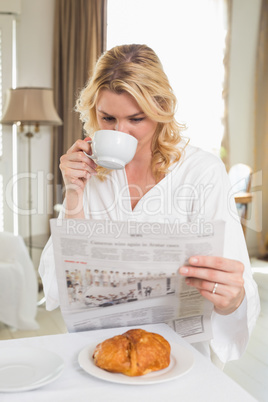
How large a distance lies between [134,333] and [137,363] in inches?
3.0

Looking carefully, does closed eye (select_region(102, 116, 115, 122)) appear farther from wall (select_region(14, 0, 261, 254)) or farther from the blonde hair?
wall (select_region(14, 0, 261, 254))

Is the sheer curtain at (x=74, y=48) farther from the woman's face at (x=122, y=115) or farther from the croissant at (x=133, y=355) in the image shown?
the croissant at (x=133, y=355)

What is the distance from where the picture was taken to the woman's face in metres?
1.23

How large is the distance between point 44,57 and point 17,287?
80.3 inches

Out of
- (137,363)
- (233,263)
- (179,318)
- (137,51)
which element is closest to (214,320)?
(179,318)

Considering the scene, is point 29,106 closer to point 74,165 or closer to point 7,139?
point 7,139

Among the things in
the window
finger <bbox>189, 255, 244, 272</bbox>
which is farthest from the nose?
the window

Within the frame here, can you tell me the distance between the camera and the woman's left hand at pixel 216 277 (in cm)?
86

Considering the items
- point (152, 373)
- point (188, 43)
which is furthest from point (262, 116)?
point (152, 373)

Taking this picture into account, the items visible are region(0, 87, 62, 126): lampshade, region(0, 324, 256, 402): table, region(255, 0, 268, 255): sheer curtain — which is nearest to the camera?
region(0, 324, 256, 402): table

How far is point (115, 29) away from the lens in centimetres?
393

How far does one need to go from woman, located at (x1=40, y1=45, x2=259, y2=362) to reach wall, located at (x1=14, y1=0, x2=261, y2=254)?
2.51 meters

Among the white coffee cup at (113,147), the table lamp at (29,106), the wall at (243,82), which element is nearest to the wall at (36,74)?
the table lamp at (29,106)

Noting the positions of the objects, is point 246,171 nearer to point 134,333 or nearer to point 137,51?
point 137,51
